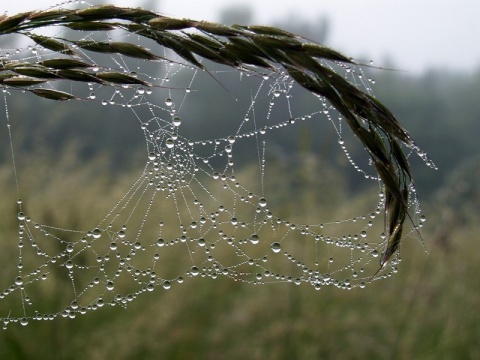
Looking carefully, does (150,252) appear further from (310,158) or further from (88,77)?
(88,77)

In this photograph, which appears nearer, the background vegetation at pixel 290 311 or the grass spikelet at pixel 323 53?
the grass spikelet at pixel 323 53

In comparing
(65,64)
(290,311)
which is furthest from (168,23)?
(290,311)

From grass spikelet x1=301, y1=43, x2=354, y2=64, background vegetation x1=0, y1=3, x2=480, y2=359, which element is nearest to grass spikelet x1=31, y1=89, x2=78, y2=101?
grass spikelet x1=301, y1=43, x2=354, y2=64

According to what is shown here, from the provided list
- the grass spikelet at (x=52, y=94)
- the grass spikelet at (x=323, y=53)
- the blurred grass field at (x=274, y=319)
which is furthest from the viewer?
the blurred grass field at (x=274, y=319)

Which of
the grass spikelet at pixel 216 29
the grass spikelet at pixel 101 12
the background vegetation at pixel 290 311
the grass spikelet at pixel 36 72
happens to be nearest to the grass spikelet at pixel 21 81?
the grass spikelet at pixel 36 72

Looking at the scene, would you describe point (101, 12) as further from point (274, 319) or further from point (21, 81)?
point (274, 319)

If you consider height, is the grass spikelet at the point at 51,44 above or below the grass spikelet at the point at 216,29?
above

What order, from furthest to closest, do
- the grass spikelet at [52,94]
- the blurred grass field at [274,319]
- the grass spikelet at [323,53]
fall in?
the blurred grass field at [274,319] < the grass spikelet at [52,94] < the grass spikelet at [323,53]

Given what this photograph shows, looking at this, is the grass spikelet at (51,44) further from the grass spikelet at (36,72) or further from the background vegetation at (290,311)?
the background vegetation at (290,311)

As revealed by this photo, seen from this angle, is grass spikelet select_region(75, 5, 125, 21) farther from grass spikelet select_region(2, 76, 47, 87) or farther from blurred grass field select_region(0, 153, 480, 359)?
blurred grass field select_region(0, 153, 480, 359)
